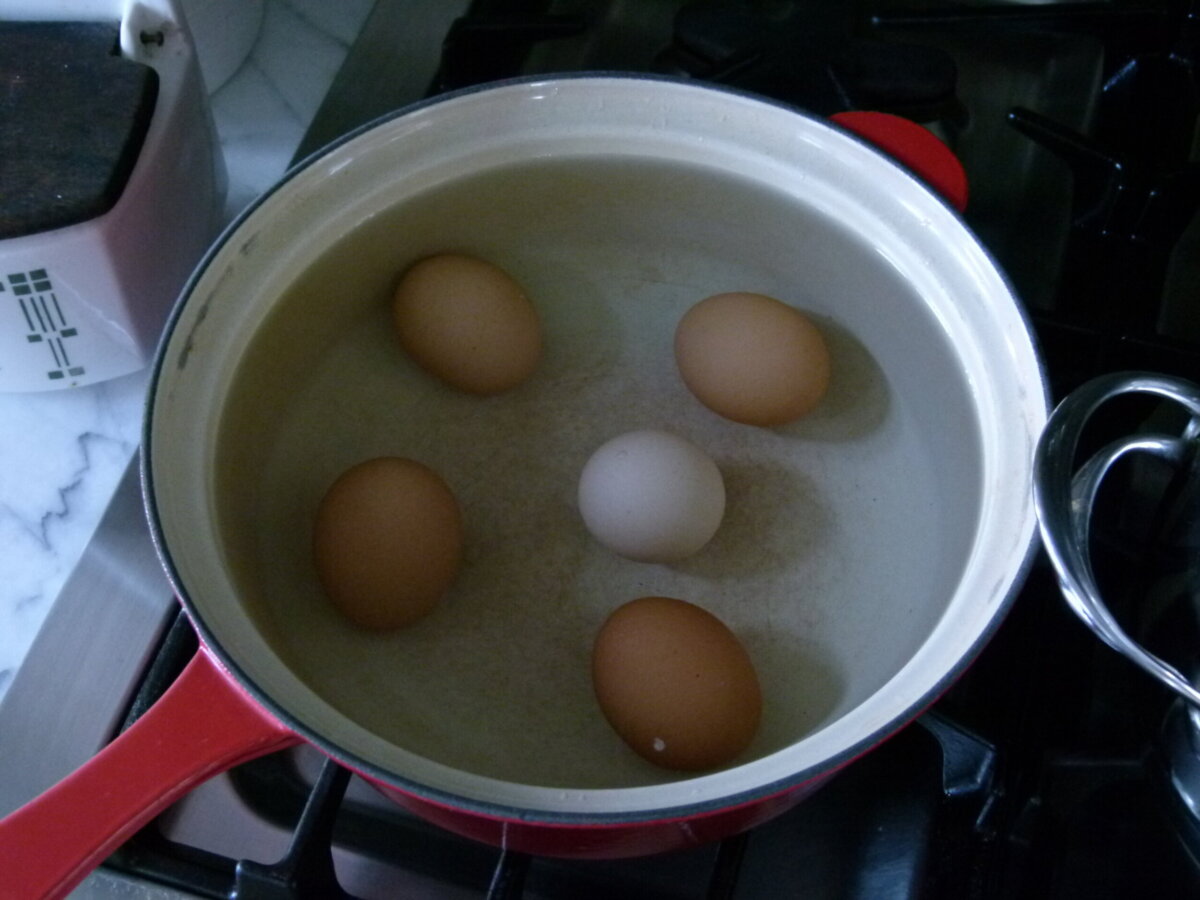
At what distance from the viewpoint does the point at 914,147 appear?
28.6 inches

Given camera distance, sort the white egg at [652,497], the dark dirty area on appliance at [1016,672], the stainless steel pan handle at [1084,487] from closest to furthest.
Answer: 1. the stainless steel pan handle at [1084,487]
2. the dark dirty area on appliance at [1016,672]
3. the white egg at [652,497]

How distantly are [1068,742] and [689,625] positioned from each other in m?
0.24

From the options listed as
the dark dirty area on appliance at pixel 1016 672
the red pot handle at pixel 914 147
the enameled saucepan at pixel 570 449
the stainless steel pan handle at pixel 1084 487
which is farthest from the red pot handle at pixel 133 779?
the red pot handle at pixel 914 147

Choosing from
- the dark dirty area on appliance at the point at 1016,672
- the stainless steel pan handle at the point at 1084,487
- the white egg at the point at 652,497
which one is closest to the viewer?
the stainless steel pan handle at the point at 1084,487

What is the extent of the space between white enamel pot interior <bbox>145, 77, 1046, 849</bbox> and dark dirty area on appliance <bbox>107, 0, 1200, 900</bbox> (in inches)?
2.3

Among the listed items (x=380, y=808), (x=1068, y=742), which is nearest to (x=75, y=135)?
(x=380, y=808)

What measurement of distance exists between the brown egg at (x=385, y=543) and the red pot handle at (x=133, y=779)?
0.54 ft

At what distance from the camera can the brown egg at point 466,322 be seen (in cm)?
79

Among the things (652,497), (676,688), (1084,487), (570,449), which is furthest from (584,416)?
(1084,487)

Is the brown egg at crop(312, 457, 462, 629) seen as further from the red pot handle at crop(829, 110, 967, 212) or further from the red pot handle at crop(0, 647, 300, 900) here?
the red pot handle at crop(829, 110, 967, 212)

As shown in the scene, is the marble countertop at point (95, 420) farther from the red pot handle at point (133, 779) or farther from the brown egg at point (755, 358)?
the brown egg at point (755, 358)

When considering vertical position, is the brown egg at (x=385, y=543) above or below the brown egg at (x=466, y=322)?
below

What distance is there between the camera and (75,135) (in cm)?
69

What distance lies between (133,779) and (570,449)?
41 centimetres
